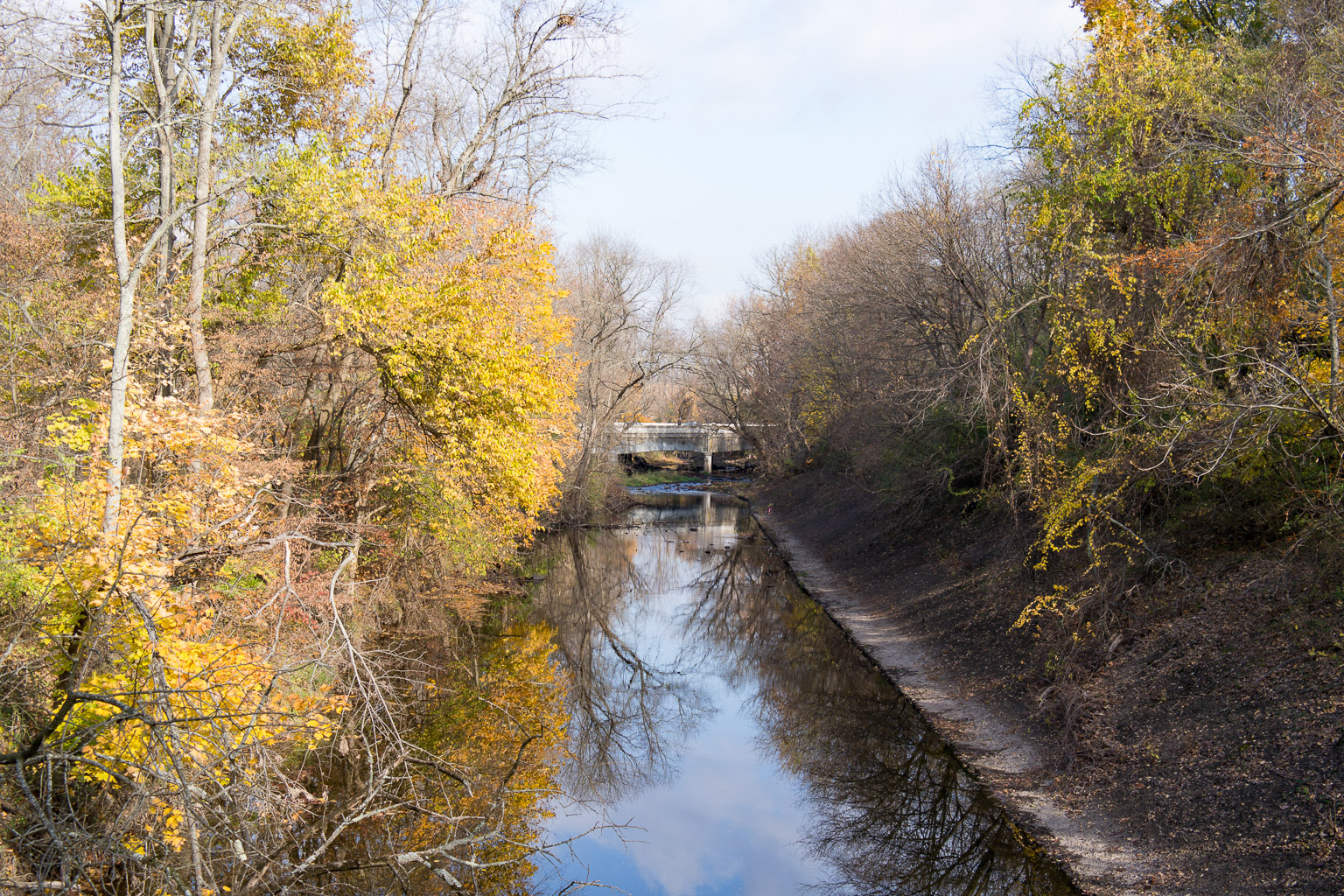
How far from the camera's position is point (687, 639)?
20953 mm

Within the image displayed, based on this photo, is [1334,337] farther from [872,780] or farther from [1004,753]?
[872,780]

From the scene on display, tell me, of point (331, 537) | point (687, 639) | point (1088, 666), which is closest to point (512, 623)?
point (687, 639)

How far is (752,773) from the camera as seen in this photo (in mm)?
12852

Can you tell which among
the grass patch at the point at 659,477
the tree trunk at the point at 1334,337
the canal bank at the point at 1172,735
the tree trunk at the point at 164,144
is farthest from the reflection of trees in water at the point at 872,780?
the grass patch at the point at 659,477

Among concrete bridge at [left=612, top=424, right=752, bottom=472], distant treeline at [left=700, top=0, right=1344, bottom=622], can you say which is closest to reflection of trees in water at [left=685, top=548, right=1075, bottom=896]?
distant treeline at [left=700, top=0, right=1344, bottom=622]

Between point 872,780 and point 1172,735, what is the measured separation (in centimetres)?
399

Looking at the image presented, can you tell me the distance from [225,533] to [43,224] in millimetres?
9406

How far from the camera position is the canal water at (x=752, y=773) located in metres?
9.53

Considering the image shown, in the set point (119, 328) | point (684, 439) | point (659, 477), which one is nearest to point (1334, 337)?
point (119, 328)

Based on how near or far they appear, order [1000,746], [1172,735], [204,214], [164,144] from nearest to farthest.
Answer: [1172,735]
[1000,746]
[164,144]
[204,214]

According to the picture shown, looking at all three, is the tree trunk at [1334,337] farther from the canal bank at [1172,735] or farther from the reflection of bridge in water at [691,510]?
the reflection of bridge in water at [691,510]

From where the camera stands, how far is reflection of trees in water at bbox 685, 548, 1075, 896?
915cm

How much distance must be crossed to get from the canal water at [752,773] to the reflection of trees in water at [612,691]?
47mm

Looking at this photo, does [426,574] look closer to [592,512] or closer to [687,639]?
[687,639]
